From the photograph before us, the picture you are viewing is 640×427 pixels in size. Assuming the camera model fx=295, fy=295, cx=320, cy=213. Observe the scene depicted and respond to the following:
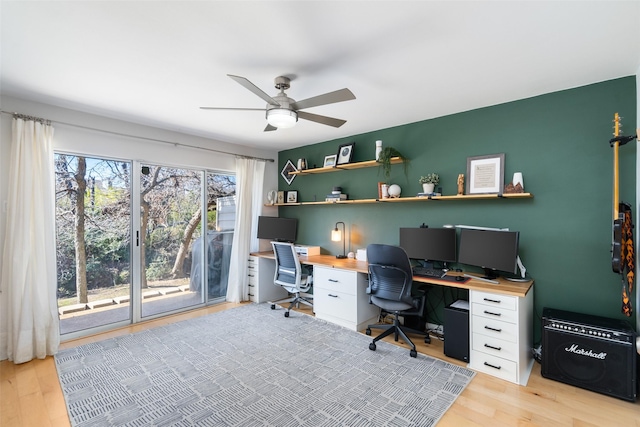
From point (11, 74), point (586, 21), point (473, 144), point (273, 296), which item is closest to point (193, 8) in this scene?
point (11, 74)

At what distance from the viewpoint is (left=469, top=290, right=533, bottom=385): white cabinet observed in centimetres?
236

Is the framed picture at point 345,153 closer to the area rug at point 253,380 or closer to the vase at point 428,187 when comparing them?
the vase at point 428,187

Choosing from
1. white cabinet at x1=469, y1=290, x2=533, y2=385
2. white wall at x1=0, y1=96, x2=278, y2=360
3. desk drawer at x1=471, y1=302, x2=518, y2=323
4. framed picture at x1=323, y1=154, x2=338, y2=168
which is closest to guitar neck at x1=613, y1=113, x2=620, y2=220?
white cabinet at x1=469, y1=290, x2=533, y2=385

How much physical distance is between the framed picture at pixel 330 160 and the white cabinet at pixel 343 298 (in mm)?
1510

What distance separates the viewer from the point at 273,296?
4.70 m

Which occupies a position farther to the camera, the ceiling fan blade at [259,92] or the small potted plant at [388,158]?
the small potted plant at [388,158]

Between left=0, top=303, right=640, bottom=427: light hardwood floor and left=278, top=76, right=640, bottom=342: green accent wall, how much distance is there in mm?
678

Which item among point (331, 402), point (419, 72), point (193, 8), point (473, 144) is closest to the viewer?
point (193, 8)

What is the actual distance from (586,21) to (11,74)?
402 centimetres

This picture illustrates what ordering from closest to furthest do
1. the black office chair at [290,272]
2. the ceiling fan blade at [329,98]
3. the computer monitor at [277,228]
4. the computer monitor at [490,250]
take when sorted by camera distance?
the ceiling fan blade at [329,98] < the computer monitor at [490,250] < the black office chair at [290,272] < the computer monitor at [277,228]

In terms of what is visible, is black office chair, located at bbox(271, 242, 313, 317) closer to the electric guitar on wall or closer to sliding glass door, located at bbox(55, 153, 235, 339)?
sliding glass door, located at bbox(55, 153, 235, 339)

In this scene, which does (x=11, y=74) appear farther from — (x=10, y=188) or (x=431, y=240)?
(x=431, y=240)

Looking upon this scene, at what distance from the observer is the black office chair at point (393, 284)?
2811 mm

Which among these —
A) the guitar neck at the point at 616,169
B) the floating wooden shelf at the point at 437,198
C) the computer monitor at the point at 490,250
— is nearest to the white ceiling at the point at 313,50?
the guitar neck at the point at 616,169
